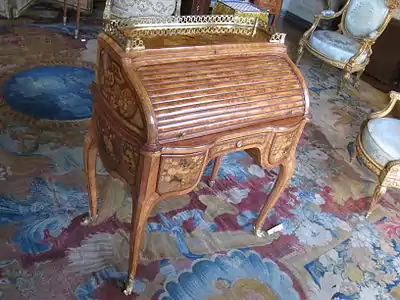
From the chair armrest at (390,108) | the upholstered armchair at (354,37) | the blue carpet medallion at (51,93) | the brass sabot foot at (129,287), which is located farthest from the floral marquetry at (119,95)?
the upholstered armchair at (354,37)

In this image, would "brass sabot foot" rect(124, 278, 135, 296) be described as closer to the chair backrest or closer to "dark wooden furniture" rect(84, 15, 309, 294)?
"dark wooden furniture" rect(84, 15, 309, 294)

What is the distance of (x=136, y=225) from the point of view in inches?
62.1

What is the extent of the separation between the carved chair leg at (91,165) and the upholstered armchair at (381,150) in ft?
5.54

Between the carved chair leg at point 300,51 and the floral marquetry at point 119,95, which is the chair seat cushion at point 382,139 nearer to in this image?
the floral marquetry at point 119,95

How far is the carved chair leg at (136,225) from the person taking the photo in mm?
1509

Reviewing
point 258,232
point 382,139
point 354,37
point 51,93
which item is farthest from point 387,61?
point 51,93

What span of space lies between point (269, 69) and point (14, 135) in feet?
5.58


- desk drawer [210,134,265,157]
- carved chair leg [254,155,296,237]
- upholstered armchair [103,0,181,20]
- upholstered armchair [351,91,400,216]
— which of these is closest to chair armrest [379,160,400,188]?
upholstered armchair [351,91,400,216]

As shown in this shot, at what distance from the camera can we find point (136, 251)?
1681 millimetres

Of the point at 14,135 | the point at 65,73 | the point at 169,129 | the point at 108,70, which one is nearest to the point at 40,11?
the point at 65,73

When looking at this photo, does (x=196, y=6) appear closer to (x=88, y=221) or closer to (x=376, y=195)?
(x=376, y=195)

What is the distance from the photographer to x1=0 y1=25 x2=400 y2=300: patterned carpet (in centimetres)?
185

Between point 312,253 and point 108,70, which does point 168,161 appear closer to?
point 108,70

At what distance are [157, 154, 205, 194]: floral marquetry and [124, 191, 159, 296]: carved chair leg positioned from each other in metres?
0.07
